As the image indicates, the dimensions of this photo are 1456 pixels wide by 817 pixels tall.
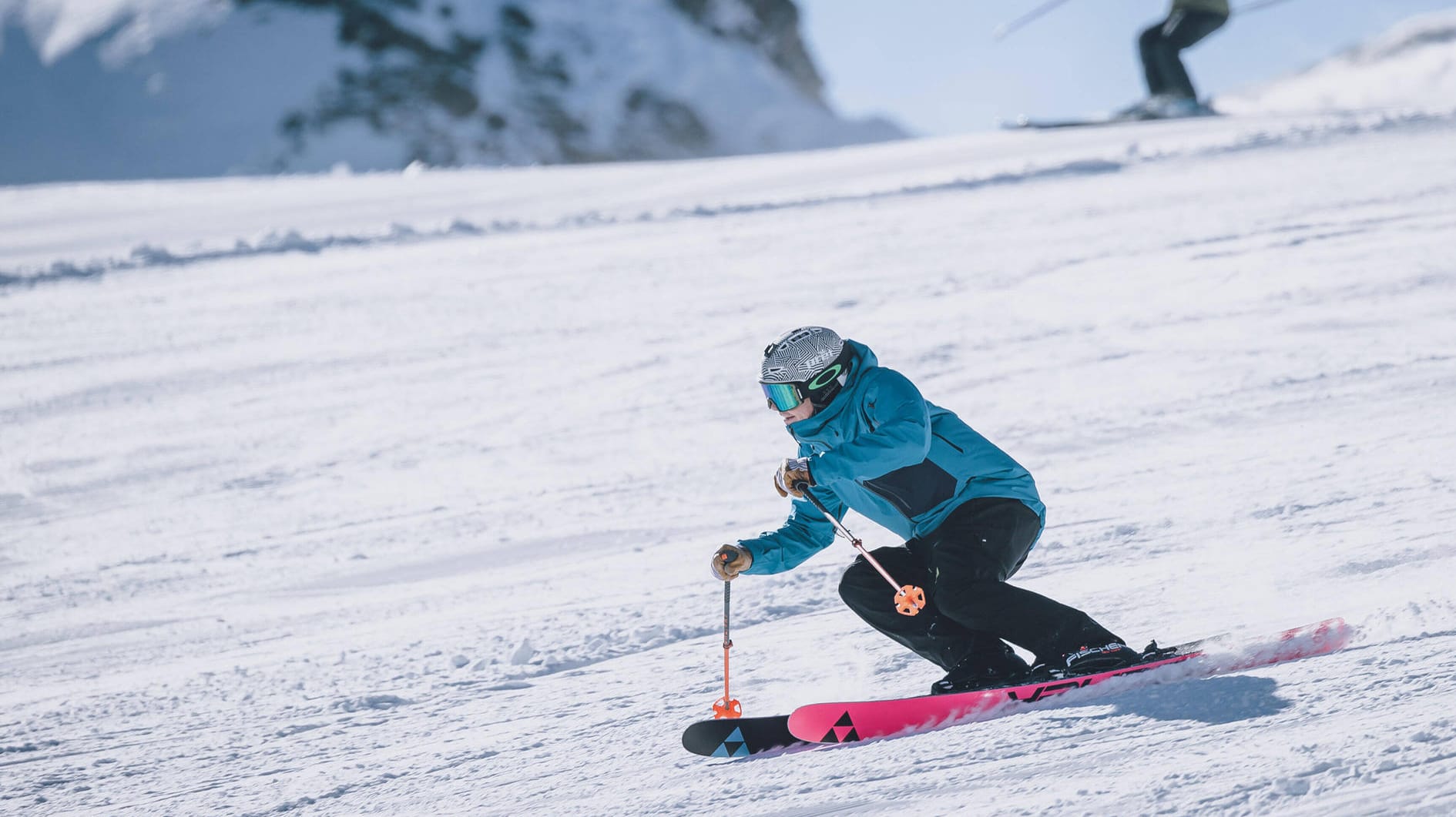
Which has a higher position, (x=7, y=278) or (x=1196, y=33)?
(x=1196, y=33)

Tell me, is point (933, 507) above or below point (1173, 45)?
below

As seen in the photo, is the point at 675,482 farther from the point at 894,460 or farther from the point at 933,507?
the point at 894,460

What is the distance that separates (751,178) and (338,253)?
493cm

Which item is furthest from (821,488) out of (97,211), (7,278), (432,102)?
(432,102)

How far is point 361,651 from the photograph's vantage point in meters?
4.36

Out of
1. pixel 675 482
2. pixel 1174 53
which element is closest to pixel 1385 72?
pixel 1174 53

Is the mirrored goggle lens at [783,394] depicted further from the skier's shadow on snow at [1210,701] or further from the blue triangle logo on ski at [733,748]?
the skier's shadow on snow at [1210,701]

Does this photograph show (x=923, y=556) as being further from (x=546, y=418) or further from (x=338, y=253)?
(x=338, y=253)

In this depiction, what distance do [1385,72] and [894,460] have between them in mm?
40743

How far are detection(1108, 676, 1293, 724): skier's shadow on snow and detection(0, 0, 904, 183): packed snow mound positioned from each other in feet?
73.2

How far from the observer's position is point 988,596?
3180 millimetres

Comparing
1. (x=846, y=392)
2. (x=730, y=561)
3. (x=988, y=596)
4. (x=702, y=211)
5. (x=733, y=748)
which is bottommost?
(x=733, y=748)

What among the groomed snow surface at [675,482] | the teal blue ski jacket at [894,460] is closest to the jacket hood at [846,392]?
the teal blue ski jacket at [894,460]

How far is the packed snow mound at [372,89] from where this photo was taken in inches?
921
